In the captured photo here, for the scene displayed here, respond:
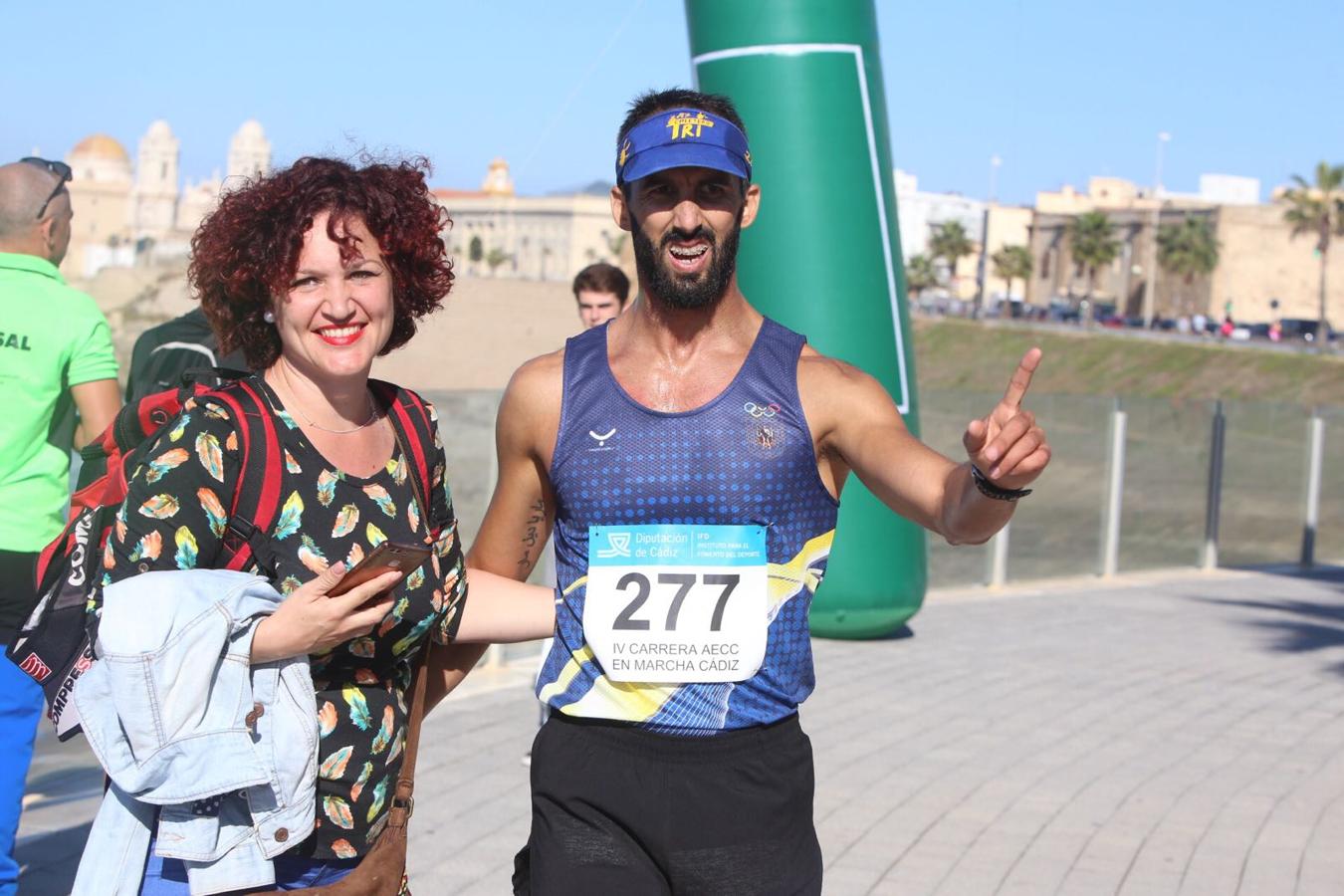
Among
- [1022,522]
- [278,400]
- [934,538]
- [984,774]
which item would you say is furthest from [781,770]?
[1022,522]

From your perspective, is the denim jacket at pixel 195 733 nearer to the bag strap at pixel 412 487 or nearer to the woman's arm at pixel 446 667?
the bag strap at pixel 412 487

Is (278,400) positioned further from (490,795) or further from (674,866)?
(490,795)

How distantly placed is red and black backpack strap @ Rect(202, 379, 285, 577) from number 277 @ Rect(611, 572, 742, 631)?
67cm

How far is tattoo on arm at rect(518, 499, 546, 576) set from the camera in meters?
3.51

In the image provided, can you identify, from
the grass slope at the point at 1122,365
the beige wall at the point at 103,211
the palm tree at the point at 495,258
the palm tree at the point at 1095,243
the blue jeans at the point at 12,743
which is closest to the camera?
the blue jeans at the point at 12,743

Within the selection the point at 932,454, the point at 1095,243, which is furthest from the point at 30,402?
the point at 1095,243

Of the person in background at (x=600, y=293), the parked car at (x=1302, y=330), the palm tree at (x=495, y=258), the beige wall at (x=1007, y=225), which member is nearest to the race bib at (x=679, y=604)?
the person in background at (x=600, y=293)

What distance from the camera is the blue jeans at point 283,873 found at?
2707 mm

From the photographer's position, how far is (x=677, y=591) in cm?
314

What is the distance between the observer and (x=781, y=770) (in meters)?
3.16

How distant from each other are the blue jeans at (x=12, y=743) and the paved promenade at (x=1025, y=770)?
1.21m

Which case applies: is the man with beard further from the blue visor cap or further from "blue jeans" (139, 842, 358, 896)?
"blue jeans" (139, 842, 358, 896)

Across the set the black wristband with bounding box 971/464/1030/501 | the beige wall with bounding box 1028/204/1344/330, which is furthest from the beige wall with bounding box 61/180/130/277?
the black wristband with bounding box 971/464/1030/501

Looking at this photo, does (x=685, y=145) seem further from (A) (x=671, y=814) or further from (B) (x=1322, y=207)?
(B) (x=1322, y=207)
